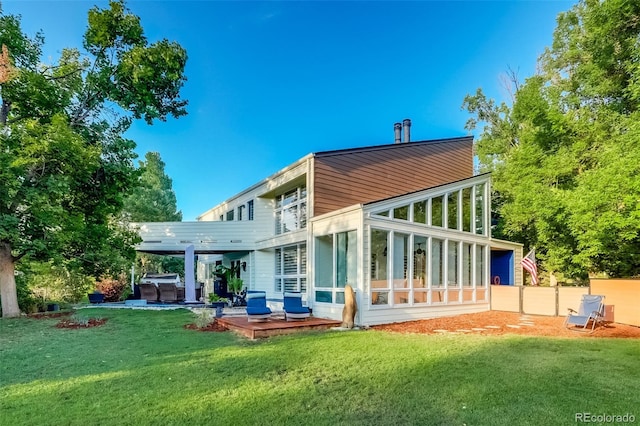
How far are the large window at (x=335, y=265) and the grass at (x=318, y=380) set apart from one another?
2.63 metres

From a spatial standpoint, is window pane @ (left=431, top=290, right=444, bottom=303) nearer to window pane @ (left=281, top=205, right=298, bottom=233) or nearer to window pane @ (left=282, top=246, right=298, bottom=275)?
window pane @ (left=282, top=246, right=298, bottom=275)

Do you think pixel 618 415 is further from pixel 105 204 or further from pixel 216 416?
pixel 105 204

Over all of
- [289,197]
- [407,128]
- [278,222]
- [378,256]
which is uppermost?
[407,128]

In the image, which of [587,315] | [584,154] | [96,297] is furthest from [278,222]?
[584,154]

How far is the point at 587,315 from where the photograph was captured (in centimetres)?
978

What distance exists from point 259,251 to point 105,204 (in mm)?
6603

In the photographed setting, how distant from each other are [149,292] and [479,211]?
15.0 m

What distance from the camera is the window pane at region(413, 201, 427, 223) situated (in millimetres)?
12023

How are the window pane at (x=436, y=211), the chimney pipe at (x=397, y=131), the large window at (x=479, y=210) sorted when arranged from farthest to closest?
the chimney pipe at (x=397, y=131) → the large window at (x=479, y=210) → the window pane at (x=436, y=211)

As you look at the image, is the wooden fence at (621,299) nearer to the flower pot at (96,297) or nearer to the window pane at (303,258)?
the window pane at (303,258)

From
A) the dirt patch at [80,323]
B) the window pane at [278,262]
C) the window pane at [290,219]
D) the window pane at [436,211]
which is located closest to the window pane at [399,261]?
the window pane at [436,211]

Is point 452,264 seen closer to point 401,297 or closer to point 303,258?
point 401,297

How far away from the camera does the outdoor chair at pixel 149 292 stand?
17609mm

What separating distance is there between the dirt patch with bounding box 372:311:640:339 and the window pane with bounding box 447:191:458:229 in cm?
317
